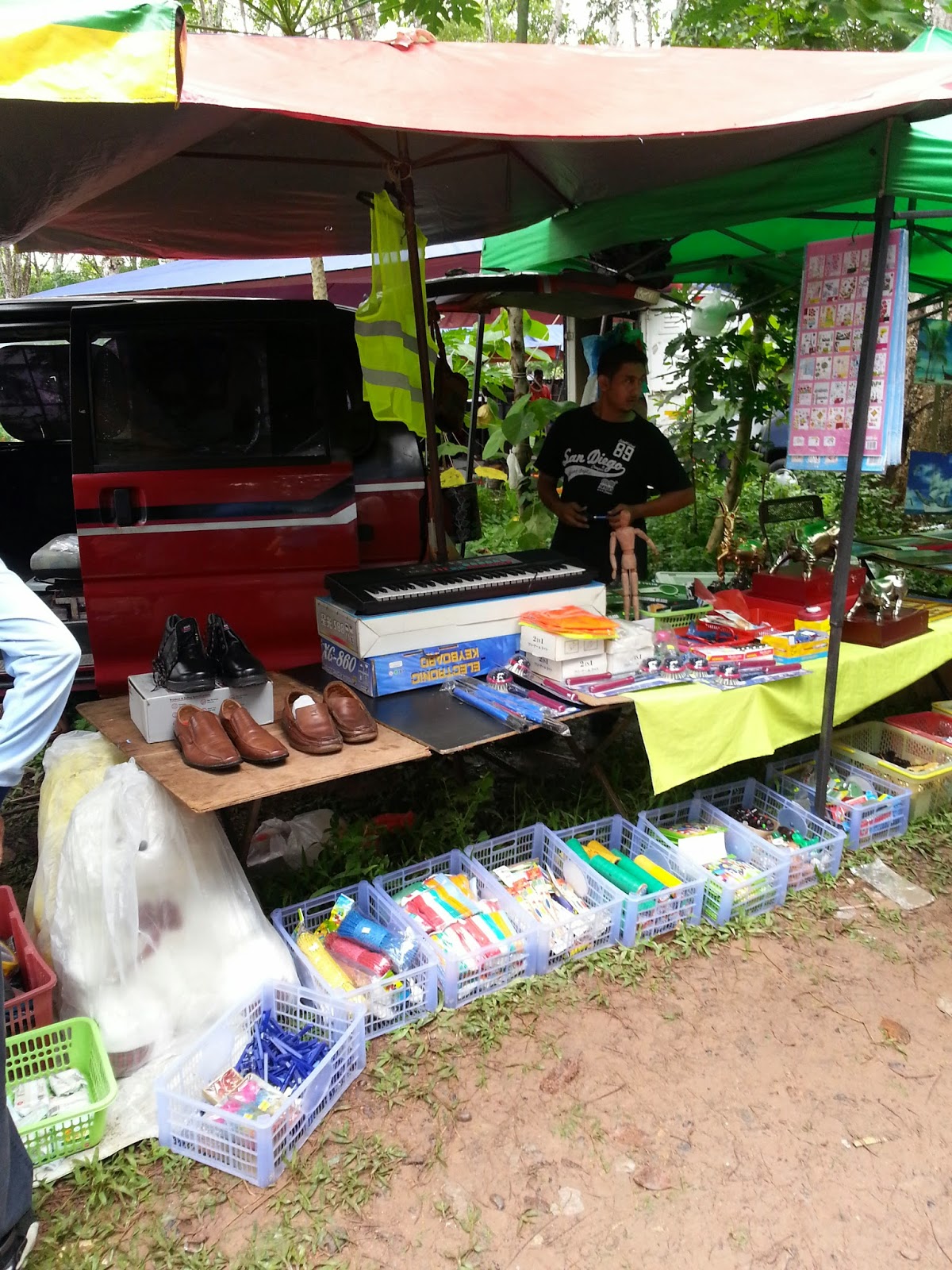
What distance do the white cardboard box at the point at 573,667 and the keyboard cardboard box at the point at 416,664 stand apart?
19 cm

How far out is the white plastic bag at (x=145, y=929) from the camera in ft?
7.23

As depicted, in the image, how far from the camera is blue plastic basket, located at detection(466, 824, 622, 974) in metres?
2.74

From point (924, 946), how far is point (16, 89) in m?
3.48

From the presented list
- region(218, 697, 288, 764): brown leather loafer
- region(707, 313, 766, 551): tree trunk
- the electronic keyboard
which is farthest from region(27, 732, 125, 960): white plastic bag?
region(707, 313, 766, 551): tree trunk

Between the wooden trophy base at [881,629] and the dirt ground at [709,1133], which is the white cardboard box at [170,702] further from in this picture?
the wooden trophy base at [881,629]

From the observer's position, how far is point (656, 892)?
2.89 meters

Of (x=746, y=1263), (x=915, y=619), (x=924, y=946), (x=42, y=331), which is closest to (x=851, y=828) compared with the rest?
(x=924, y=946)

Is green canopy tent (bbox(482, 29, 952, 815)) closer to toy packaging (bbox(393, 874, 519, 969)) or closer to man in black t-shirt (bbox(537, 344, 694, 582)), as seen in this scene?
man in black t-shirt (bbox(537, 344, 694, 582))

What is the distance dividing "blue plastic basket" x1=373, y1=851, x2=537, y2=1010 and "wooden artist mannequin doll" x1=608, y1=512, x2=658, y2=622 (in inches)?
48.9

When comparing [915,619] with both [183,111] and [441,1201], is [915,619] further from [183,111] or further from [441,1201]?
[183,111]

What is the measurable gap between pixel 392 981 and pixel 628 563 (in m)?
1.92

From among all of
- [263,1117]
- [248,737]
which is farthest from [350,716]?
[263,1117]

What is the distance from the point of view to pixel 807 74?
2.79 m

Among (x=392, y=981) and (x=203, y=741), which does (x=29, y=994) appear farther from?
(x=392, y=981)
